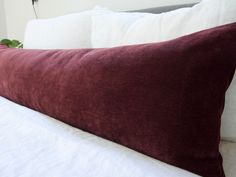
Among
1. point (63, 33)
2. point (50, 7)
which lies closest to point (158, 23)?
point (63, 33)

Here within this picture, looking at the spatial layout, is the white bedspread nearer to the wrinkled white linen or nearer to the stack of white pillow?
the wrinkled white linen

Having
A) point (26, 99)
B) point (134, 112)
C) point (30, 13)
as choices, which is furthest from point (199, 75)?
point (30, 13)

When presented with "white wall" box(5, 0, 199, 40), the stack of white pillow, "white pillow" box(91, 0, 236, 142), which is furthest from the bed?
"white wall" box(5, 0, 199, 40)

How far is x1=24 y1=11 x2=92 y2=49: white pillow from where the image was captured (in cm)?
120

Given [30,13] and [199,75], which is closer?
[199,75]

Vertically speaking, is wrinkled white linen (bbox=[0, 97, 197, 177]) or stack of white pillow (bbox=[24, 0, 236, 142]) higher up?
stack of white pillow (bbox=[24, 0, 236, 142])

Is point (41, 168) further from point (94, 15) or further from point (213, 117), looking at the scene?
point (94, 15)

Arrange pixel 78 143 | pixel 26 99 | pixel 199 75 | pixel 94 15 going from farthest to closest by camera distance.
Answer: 1. pixel 94 15
2. pixel 26 99
3. pixel 78 143
4. pixel 199 75

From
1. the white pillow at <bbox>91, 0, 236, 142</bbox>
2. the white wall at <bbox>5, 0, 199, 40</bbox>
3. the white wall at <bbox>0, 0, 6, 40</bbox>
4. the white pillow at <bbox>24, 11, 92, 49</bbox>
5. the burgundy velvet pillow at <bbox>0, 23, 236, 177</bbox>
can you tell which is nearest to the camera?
the burgundy velvet pillow at <bbox>0, 23, 236, 177</bbox>

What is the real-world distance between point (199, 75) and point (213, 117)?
0.09 metres

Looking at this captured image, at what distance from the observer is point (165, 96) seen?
1.76ft

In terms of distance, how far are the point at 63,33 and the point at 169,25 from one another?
0.66 metres

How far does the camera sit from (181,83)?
525 mm

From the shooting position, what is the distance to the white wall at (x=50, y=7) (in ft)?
4.83
